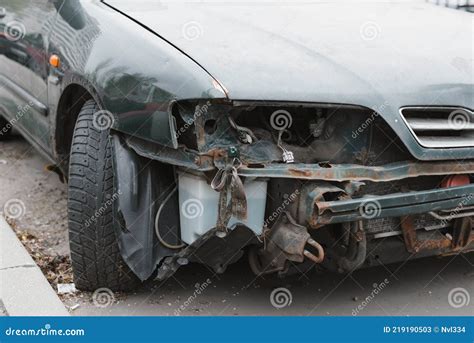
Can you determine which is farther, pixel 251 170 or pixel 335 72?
pixel 335 72

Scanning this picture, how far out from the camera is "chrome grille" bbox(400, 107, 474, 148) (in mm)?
2939

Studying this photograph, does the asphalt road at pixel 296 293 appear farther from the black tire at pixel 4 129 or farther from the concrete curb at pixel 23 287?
the black tire at pixel 4 129

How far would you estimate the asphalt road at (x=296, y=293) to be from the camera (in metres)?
3.39

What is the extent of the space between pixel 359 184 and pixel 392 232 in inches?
16.7

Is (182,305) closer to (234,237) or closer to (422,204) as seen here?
(234,237)

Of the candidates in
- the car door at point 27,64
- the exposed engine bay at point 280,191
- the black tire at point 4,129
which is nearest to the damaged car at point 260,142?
the exposed engine bay at point 280,191

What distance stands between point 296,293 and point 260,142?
3.36 ft

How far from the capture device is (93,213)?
3244 mm

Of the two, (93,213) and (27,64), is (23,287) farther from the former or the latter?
(27,64)

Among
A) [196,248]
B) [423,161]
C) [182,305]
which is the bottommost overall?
[182,305]

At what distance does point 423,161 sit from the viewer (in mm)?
2926

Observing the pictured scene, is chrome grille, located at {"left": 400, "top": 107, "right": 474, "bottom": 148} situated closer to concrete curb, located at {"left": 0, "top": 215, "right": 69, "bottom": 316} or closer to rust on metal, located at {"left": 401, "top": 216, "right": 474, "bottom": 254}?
rust on metal, located at {"left": 401, "top": 216, "right": 474, "bottom": 254}

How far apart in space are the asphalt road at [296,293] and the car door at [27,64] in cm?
70
